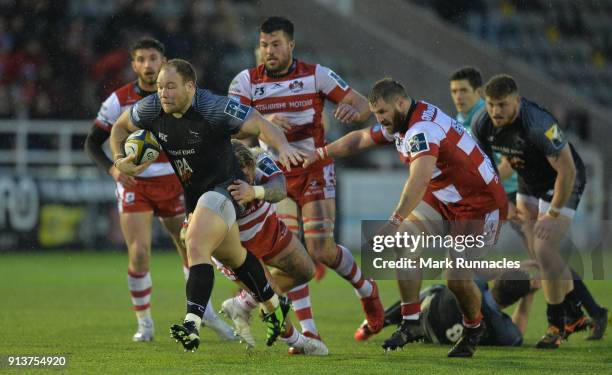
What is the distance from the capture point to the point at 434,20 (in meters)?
20.7

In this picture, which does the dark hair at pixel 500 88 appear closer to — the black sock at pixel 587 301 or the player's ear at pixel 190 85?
the black sock at pixel 587 301

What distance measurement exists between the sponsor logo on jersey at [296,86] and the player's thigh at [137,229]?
159cm

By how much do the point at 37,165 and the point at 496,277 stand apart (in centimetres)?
1091

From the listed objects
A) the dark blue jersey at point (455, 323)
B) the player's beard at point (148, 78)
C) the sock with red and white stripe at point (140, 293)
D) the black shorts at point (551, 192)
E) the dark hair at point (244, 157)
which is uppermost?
the player's beard at point (148, 78)

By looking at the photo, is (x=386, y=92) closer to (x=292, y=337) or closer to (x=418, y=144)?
(x=418, y=144)

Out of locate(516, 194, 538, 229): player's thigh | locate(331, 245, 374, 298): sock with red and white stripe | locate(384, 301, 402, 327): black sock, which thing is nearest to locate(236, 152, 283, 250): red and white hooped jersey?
locate(331, 245, 374, 298): sock with red and white stripe

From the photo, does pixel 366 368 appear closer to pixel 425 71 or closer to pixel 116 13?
pixel 425 71

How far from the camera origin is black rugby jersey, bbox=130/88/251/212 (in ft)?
24.3

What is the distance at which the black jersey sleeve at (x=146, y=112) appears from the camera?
7.55 m

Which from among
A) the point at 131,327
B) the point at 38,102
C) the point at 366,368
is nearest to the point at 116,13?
the point at 38,102

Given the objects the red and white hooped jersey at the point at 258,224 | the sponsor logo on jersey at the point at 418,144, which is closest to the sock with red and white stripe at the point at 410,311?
the red and white hooped jersey at the point at 258,224

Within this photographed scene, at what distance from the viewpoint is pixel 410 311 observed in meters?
7.90

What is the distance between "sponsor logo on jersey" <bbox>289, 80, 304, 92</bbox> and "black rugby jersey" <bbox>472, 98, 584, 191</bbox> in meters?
1.43

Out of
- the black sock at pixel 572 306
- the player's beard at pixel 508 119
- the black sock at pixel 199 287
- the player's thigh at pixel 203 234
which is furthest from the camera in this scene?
the black sock at pixel 572 306
